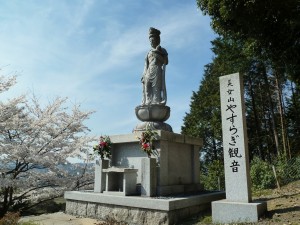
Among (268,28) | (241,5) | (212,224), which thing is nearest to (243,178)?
(212,224)

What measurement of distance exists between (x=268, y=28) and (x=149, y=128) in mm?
6024

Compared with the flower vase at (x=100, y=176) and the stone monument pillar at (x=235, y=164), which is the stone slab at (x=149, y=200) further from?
the stone monument pillar at (x=235, y=164)

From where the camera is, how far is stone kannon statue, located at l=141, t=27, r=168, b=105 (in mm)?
8648

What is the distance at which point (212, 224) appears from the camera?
5512mm

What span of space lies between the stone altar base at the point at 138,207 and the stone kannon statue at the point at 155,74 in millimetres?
3140

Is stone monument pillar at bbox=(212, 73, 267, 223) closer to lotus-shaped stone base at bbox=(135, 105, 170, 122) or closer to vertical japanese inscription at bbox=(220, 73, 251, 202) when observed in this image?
vertical japanese inscription at bbox=(220, 73, 251, 202)

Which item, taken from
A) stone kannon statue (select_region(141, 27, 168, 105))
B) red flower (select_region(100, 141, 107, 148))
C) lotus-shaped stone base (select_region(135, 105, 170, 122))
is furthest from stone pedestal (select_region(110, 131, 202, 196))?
stone kannon statue (select_region(141, 27, 168, 105))

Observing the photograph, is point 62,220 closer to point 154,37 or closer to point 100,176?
point 100,176

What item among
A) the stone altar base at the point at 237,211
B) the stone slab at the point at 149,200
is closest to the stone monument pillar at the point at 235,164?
the stone altar base at the point at 237,211

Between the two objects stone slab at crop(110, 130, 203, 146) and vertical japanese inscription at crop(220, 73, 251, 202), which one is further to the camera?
stone slab at crop(110, 130, 203, 146)

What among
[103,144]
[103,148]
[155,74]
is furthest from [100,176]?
[155,74]

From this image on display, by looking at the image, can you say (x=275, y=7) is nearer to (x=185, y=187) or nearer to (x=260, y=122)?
(x=185, y=187)

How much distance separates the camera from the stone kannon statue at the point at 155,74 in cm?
865

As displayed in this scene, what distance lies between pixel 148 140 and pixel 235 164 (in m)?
2.24
